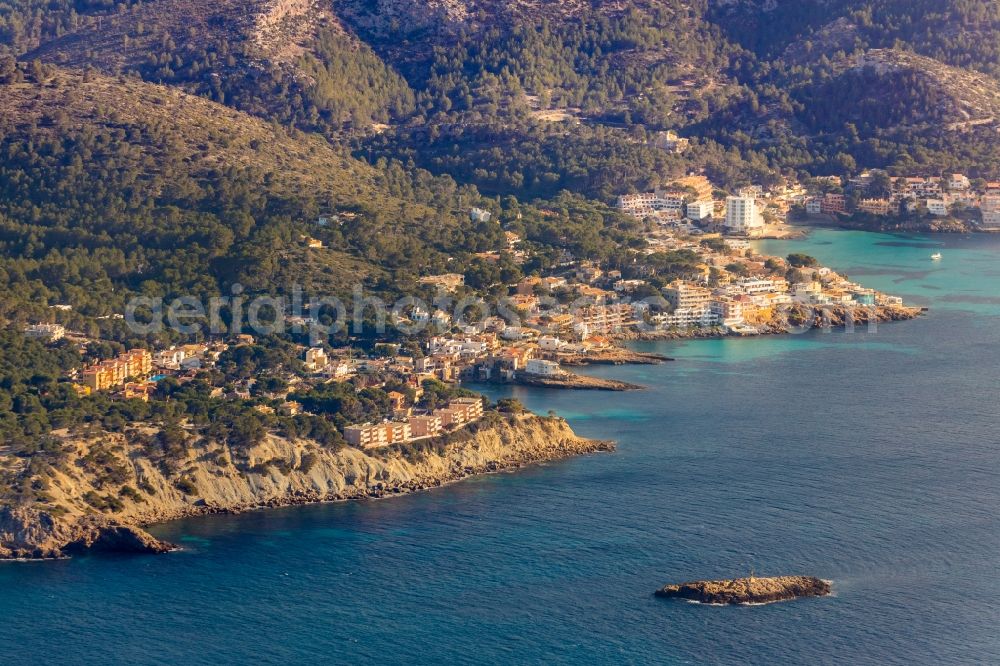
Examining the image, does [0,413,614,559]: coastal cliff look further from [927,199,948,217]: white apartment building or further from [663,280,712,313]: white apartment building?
[927,199,948,217]: white apartment building

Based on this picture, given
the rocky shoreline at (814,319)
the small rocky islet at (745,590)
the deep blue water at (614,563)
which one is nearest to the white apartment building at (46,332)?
the deep blue water at (614,563)

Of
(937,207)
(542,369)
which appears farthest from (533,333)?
(937,207)

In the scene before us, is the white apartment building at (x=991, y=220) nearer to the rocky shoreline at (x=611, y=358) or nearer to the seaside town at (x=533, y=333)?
the seaside town at (x=533, y=333)

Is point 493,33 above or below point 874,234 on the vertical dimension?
above

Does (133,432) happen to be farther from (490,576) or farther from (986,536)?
(986,536)

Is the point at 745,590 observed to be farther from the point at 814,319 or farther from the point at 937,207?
the point at 937,207

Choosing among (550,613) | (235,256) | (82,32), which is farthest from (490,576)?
(82,32)
